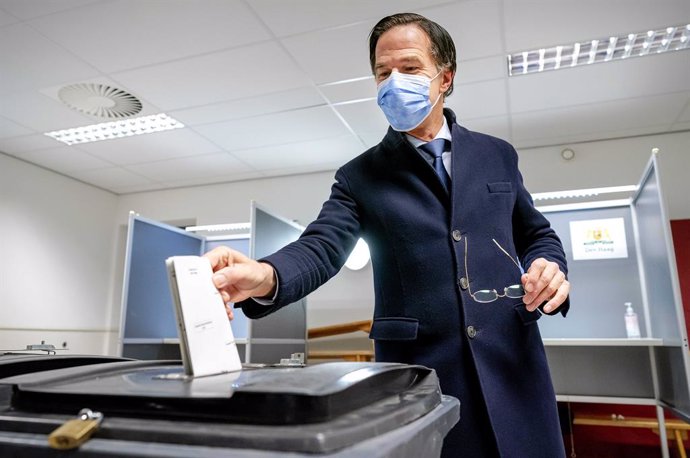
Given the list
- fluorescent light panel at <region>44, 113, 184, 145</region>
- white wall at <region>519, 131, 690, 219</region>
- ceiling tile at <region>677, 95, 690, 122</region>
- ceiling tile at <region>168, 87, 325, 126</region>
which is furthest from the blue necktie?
white wall at <region>519, 131, 690, 219</region>

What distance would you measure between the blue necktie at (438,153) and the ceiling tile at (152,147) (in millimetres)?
3093

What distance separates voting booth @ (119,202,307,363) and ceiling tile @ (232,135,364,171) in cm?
78

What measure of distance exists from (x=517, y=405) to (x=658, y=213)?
89.3 inches

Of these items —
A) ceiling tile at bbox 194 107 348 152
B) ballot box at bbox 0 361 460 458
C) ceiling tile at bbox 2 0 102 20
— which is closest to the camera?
ballot box at bbox 0 361 460 458

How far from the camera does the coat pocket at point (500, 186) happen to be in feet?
2.90

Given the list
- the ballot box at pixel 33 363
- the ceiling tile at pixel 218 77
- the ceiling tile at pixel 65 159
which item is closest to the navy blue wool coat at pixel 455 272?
the ballot box at pixel 33 363

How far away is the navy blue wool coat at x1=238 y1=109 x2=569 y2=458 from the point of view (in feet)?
2.52

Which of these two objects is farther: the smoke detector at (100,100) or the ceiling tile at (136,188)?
the ceiling tile at (136,188)

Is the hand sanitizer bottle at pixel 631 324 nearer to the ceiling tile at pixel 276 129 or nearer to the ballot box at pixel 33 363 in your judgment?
the ceiling tile at pixel 276 129

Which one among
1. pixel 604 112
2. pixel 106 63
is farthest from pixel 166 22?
pixel 604 112

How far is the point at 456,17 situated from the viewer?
2.42 metres

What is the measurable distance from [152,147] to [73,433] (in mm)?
3990

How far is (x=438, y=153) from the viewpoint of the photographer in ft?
3.12

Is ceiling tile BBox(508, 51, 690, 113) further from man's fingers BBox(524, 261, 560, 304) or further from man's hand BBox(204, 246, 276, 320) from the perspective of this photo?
man's hand BBox(204, 246, 276, 320)
